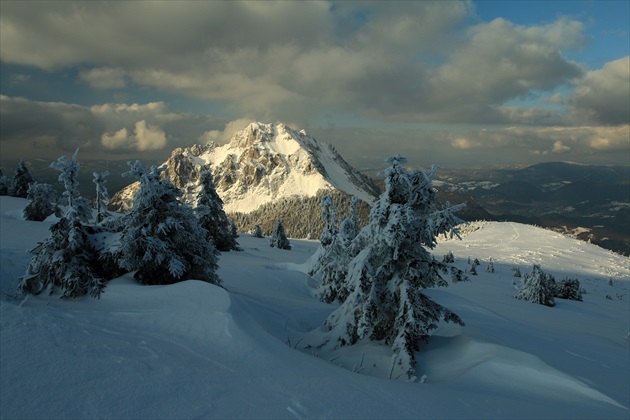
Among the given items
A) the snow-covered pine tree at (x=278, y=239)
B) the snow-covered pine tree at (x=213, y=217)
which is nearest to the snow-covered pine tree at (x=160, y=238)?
the snow-covered pine tree at (x=213, y=217)

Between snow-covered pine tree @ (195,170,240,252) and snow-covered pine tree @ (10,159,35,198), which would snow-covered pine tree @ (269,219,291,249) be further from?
snow-covered pine tree @ (10,159,35,198)

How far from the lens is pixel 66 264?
921 centimetres

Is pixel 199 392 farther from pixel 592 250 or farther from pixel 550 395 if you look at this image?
pixel 592 250

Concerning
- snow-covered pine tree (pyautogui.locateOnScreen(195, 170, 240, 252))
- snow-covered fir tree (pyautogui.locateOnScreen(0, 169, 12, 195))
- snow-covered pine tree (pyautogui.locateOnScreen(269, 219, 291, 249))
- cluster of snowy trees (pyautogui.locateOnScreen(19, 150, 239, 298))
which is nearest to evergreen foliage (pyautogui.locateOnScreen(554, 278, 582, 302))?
snow-covered pine tree (pyautogui.locateOnScreen(195, 170, 240, 252))

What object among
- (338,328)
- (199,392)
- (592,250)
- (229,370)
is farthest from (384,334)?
(592,250)

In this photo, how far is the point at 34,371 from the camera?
3867mm

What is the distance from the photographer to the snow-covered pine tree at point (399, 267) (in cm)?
877

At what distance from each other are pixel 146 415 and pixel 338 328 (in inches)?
277

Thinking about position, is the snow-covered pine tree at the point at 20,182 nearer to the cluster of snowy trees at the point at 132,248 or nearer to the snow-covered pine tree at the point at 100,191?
the snow-covered pine tree at the point at 100,191

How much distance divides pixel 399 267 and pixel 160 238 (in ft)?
25.8

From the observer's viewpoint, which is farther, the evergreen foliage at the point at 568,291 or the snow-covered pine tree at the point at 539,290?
the evergreen foliage at the point at 568,291

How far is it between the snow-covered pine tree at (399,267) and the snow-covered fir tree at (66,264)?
274 inches

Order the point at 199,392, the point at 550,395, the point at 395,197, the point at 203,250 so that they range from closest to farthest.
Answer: the point at 199,392 → the point at 550,395 → the point at 395,197 → the point at 203,250

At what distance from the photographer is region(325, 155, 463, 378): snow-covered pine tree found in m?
8.77
